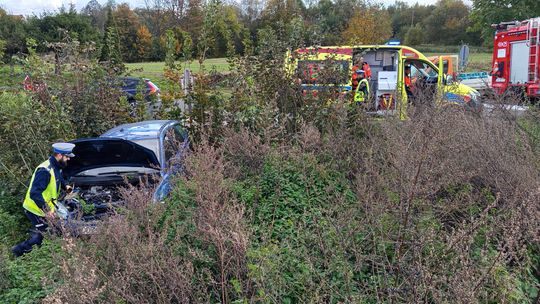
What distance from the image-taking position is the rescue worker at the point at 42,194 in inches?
217

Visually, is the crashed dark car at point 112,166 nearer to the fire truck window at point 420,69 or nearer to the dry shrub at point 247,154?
the dry shrub at point 247,154

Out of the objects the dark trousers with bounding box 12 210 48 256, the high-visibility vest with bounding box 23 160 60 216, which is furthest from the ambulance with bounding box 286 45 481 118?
the dark trousers with bounding box 12 210 48 256

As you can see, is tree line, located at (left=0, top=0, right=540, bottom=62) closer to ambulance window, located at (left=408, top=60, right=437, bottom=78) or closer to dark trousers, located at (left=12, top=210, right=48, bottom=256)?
ambulance window, located at (left=408, top=60, right=437, bottom=78)

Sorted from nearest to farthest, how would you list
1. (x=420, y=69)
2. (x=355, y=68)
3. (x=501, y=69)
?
(x=355, y=68), (x=420, y=69), (x=501, y=69)

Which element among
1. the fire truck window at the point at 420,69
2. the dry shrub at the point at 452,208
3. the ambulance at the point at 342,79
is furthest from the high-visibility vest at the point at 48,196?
the fire truck window at the point at 420,69

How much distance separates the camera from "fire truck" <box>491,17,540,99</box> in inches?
624

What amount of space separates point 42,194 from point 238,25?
7.53 metres

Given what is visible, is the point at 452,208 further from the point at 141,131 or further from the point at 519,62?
the point at 519,62

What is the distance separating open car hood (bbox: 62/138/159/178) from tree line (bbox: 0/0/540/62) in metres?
3.38

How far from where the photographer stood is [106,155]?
6.41 m

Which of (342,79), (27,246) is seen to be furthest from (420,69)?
(27,246)

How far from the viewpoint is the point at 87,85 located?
28.5 feet

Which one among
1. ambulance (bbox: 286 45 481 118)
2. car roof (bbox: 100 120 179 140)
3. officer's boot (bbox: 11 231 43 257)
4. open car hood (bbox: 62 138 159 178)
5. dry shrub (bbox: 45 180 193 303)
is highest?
ambulance (bbox: 286 45 481 118)

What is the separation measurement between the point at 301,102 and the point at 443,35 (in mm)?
62231
